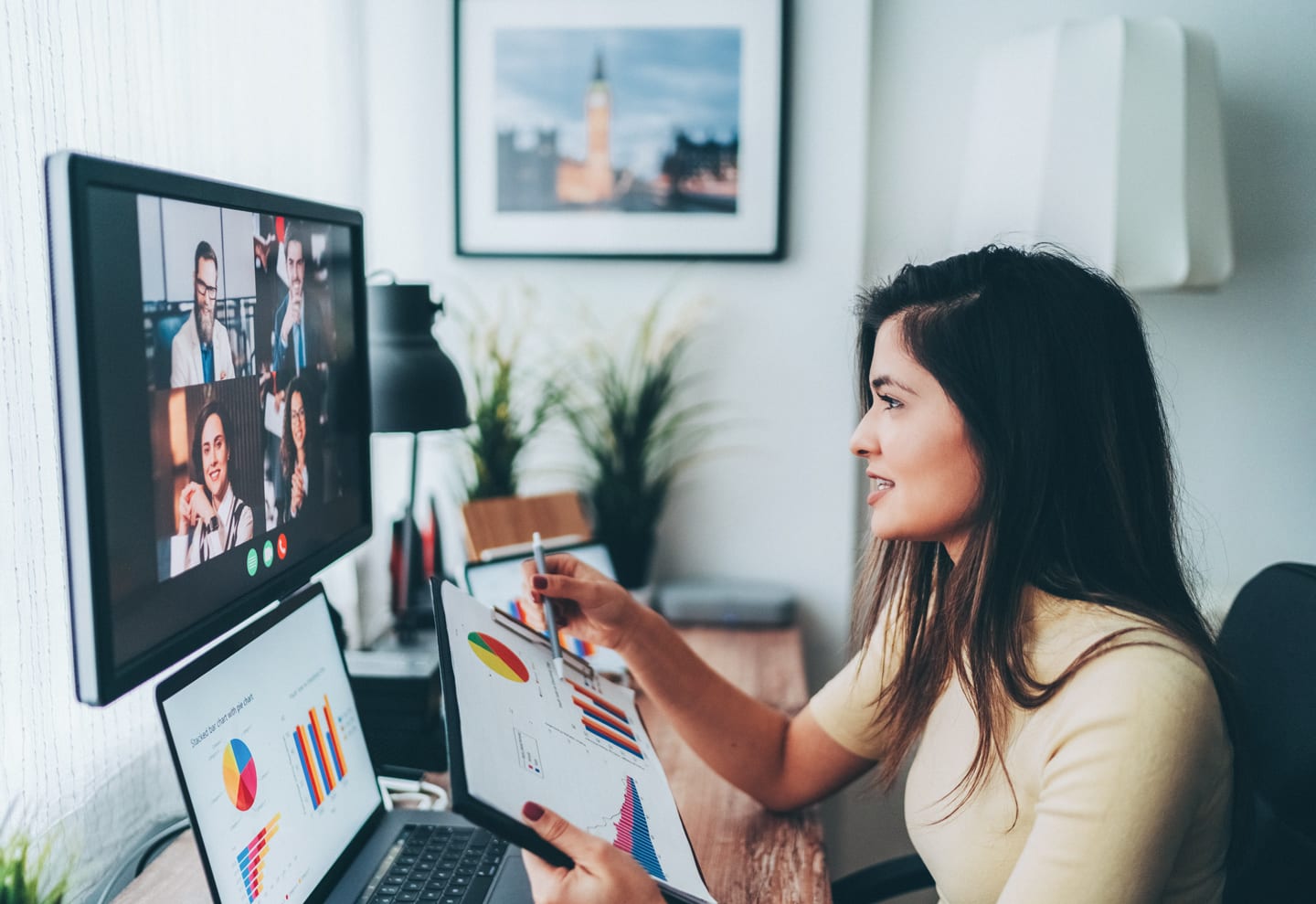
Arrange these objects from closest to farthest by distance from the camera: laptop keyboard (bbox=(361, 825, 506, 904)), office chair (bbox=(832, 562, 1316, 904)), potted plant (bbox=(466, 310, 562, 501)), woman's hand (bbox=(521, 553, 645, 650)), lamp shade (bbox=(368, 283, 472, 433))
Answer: laptop keyboard (bbox=(361, 825, 506, 904)) < office chair (bbox=(832, 562, 1316, 904)) < woman's hand (bbox=(521, 553, 645, 650)) < lamp shade (bbox=(368, 283, 472, 433)) < potted plant (bbox=(466, 310, 562, 501))

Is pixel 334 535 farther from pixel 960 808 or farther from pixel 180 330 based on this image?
pixel 960 808

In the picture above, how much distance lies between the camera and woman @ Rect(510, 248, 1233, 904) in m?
0.85

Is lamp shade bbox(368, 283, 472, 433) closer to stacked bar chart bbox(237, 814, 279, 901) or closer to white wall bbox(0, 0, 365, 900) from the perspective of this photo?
white wall bbox(0, 0, 365, 900)

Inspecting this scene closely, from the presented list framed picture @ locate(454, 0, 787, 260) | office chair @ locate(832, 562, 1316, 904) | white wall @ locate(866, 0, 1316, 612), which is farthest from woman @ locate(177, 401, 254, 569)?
white wall @ locate(866, 0, 1316, 612)

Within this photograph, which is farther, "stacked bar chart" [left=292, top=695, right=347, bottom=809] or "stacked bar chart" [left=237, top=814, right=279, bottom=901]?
"stacked bar chart" [left=292, top=695, right=347, bottom=809]

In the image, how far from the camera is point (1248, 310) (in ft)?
6.59

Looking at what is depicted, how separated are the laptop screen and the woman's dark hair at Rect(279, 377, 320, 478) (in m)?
0.15

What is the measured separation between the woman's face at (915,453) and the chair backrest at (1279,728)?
350mm

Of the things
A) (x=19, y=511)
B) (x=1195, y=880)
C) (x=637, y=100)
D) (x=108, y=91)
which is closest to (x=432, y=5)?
(x=637, y=100)

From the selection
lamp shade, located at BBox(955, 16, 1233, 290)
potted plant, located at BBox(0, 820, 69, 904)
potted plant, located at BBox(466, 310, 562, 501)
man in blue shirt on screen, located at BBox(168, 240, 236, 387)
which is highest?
lamp shade, located at BBox(955, 16, 1233, 290)

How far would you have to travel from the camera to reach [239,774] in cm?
83

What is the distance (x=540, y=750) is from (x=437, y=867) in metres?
0.23

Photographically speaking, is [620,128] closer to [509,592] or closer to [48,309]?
[509,592]

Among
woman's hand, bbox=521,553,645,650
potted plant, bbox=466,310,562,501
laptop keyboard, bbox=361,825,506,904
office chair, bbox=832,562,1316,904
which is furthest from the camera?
potted plant, bbox=466,310,562,501
